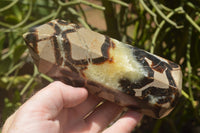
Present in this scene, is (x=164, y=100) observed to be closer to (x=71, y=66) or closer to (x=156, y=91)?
(x=156, y=91)

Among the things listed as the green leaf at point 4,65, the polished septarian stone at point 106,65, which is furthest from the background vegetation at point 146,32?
the polished septarian stone at point 106,65

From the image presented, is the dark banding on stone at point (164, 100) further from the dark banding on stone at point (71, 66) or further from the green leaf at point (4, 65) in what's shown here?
the green leaf at point (4, 65)

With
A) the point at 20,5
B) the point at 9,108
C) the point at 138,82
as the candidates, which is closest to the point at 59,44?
the point at 138,82

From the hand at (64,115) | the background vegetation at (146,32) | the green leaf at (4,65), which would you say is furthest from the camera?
the green leaf at (4,65)

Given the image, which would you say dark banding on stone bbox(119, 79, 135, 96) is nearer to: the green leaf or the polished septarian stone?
the polished septarian stone

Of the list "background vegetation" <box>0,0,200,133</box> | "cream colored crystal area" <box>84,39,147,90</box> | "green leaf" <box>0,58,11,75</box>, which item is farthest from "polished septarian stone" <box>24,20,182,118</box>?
"green leaf" <box>0,58,11,75</box>

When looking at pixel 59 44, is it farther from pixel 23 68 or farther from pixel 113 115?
pixel 23 68
